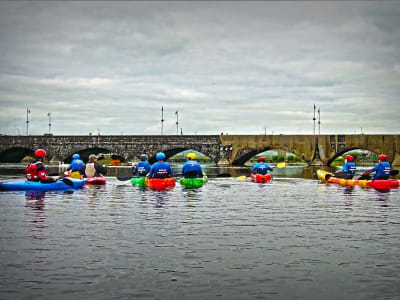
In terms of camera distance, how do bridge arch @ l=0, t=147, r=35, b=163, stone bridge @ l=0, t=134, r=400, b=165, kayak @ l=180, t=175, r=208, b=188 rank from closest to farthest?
1. kayak @ l=180, t=175, r=208, b=188
2. stone bridge @ l=0, t=134, r=400, b=165
3. bridge arch @ l=0, t=147, r=35, b=163

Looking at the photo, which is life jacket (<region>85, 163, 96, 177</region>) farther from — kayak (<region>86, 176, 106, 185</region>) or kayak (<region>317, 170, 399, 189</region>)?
kayak (<region>317, 170, 399, 189</region>)

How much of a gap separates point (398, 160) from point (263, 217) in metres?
58.0

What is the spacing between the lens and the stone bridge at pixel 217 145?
71.8m

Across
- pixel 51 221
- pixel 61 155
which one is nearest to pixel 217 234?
pixel 51 221

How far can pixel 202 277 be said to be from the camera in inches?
355

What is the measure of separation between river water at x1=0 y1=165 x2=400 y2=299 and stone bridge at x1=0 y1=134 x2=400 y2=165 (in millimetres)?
53961

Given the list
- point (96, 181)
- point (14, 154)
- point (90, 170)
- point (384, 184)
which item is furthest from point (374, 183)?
point (14, 154)

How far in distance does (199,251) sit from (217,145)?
69155 mm

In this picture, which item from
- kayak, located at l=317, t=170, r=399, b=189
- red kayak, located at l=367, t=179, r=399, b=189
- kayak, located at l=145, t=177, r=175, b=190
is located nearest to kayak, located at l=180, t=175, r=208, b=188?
kayak, located at l=145, t=177, r=175, b=190

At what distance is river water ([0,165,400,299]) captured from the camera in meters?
8.33

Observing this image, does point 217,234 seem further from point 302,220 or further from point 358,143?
point 358,143

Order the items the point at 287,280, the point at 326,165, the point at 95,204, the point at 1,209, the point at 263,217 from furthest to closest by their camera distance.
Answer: the point at 326,165 < the point at 95,204 < the point at 1,209 < the point at 263,217 < the point at 287,280

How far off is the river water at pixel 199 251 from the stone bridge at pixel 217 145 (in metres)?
54.0

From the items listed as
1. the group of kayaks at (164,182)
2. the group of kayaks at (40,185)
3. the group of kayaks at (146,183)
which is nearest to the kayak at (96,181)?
the group of kayaks at (146,183)
